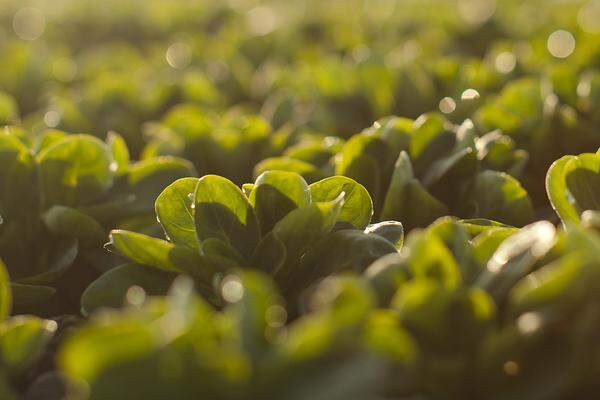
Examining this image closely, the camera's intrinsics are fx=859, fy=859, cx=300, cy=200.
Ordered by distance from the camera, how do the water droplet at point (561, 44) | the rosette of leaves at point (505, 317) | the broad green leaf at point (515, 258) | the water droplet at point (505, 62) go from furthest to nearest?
the water droplet at point (561, 44)
the water droplet at point (505, 62)
the broad green leaf at point (515, 258)
the rosette of leaves at point (505, 317)

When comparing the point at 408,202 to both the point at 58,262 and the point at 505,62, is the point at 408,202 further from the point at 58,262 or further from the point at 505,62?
the point at 505,62

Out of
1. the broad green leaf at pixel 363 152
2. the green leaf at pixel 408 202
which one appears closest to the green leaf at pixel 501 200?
the green leaf at pixel 408 202

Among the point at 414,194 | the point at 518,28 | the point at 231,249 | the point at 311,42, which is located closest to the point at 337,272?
the point at 231,249

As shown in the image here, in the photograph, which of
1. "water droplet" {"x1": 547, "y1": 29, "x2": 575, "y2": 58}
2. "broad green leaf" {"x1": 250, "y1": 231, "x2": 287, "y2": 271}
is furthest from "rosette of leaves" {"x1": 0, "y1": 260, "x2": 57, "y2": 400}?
"water droplet" {"x1": 547, "y1": 29, "x2": 575, "y2": 58}

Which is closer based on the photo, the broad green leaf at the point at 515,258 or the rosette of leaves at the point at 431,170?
the broad green leaf at the point at 515,258

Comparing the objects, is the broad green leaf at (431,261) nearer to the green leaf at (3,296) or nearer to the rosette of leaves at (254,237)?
the rosette of leaves at (254,237)
